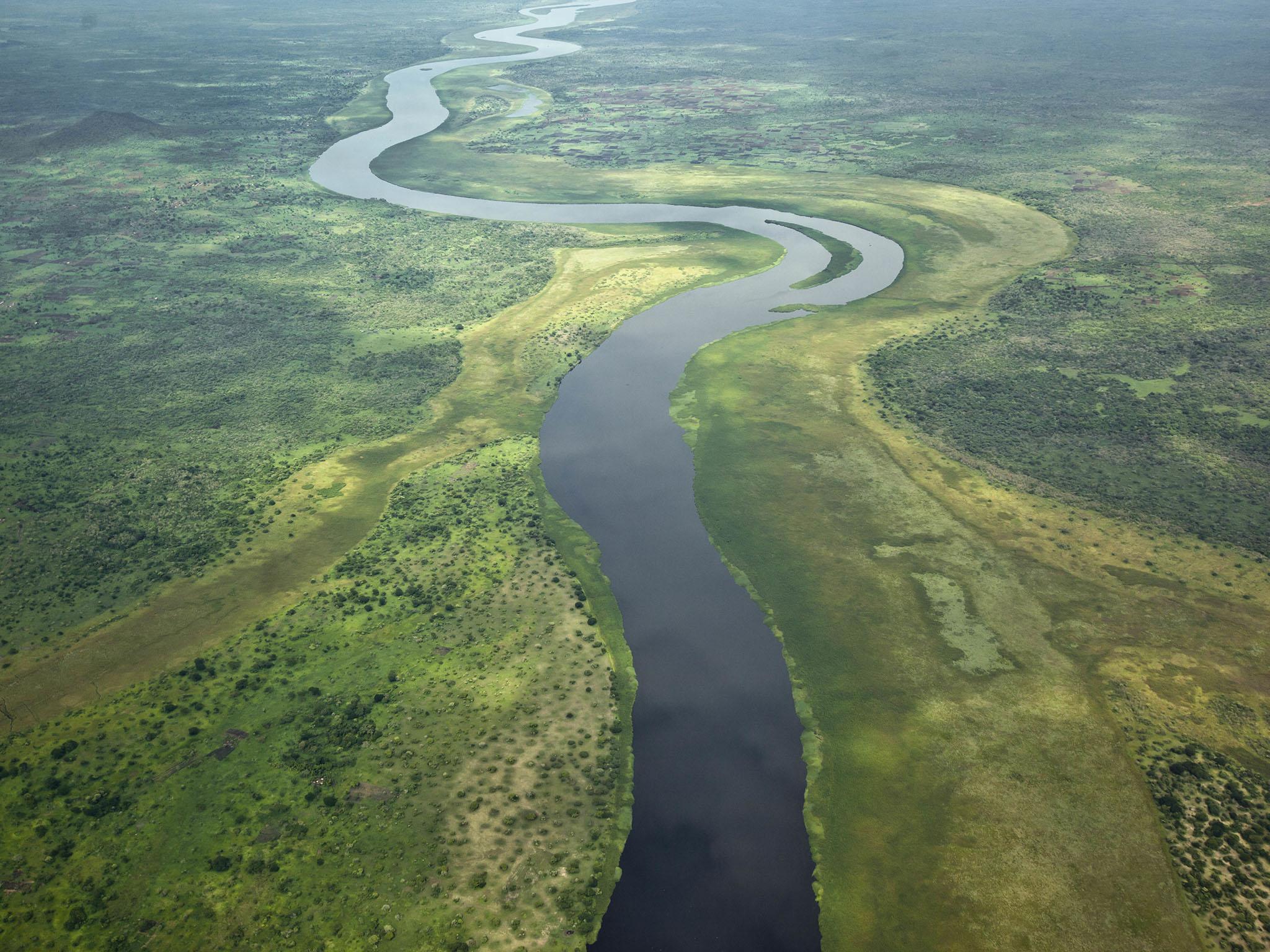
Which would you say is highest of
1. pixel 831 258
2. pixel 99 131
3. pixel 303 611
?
pixel 831 258

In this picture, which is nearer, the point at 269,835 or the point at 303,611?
the point at 269,835

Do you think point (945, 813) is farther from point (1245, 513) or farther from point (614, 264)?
point (614, 264)

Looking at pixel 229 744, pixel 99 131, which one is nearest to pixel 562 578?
pixel 229 744

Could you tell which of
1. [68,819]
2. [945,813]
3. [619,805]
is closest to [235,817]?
[68,819]

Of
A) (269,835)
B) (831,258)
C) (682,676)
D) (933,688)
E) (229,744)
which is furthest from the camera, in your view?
(831,258)

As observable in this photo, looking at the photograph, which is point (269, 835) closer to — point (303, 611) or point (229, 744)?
point (229, 744)
